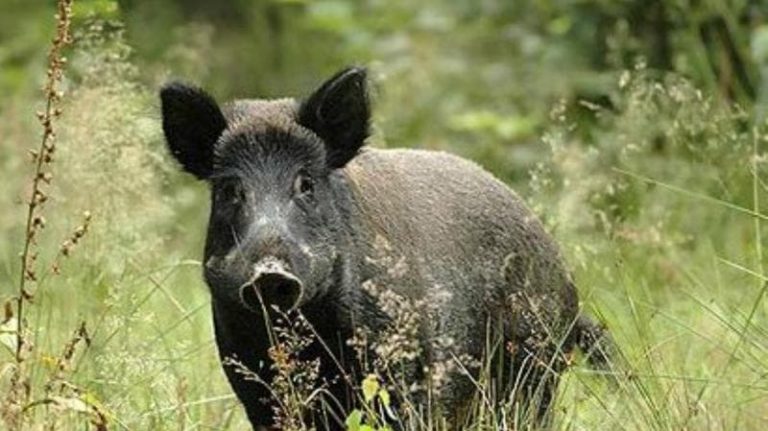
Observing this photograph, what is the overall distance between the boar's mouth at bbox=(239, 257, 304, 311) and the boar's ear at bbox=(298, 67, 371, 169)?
654 mm

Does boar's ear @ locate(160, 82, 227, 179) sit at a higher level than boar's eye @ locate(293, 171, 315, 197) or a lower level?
higher

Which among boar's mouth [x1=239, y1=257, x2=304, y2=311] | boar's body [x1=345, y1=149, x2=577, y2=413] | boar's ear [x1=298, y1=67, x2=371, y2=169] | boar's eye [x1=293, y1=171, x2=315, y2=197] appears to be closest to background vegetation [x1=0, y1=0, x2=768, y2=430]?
boar's body [x1=345, y1=149, x2=577, y2=413]

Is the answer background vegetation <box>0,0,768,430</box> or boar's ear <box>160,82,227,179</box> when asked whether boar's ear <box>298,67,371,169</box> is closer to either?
boar's ear <box>160,82,227,179</box>

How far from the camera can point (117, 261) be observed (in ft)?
24.3

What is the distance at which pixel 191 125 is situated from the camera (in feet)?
21.2

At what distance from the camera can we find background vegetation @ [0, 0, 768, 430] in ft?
20.4

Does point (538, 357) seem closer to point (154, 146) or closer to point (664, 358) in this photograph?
point (664, 358)

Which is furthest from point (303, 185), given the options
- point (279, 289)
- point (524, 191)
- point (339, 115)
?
point (524, 191)

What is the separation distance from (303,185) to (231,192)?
0.19 metres

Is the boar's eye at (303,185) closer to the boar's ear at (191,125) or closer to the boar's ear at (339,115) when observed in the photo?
the boar's ear at (339,115)

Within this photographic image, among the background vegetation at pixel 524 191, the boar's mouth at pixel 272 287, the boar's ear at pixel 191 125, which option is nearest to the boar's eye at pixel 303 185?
the boar's ear at pixel 191 125

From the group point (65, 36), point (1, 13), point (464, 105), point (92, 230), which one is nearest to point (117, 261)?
point (92, 230)

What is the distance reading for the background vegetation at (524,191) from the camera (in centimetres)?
621

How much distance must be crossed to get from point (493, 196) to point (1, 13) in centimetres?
981
